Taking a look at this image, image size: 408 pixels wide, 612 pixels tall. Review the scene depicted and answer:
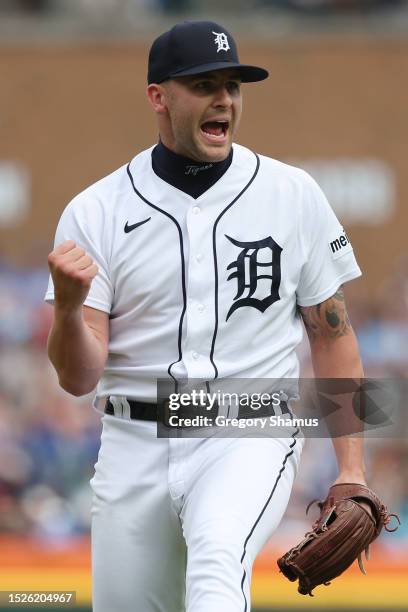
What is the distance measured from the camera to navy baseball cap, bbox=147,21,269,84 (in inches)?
149

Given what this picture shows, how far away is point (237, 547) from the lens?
3.40 metres

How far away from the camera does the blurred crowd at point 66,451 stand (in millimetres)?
7430

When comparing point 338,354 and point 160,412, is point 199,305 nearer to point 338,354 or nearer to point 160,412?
point 160,412

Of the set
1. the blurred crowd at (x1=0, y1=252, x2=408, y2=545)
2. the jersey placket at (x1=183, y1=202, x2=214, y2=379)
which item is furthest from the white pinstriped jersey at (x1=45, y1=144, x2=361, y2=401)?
the blurred crowd at (x1=0, y1=252, x2=408, y2=545)

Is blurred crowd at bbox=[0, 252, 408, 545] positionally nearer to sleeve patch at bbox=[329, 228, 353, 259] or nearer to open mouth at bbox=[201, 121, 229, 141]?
sleeve patch at bbox=[329, 228, 353, 259]

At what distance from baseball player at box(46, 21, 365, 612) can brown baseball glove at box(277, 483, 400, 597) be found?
109mm

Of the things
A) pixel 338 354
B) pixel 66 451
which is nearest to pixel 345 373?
pixel 338 354

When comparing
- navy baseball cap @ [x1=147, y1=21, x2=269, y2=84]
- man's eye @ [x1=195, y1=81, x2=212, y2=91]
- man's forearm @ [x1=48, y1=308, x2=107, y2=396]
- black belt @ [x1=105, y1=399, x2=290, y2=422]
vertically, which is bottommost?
black belt @ [x1=105, y1=399, x2=290, y2=422]

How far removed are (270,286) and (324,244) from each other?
253 millimetres

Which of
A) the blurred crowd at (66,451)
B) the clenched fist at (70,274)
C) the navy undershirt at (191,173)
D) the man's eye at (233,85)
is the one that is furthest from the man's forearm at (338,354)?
the blurred crowd at (66,451)

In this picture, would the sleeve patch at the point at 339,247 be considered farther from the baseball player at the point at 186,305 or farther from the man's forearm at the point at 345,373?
the man's forearm at the point at 345,373

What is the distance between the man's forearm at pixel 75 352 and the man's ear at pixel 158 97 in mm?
720

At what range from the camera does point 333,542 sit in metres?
3.68

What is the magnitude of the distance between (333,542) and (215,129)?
1268 millimetres
